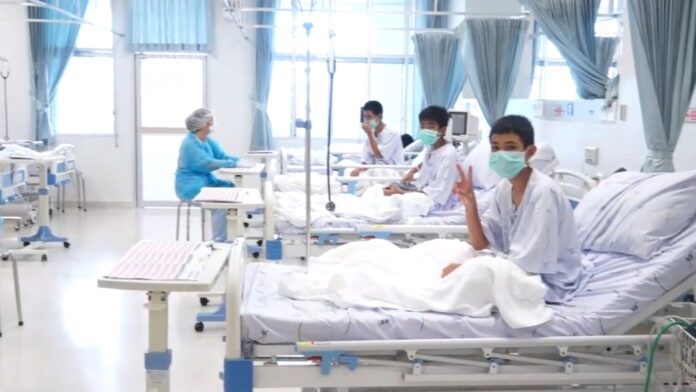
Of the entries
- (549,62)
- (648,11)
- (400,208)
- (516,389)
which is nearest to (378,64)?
(549,62)

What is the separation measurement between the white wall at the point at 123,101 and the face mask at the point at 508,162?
21.7ft

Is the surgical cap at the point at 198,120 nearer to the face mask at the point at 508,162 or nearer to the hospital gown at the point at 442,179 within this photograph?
the hospital gown at the point at 442,179

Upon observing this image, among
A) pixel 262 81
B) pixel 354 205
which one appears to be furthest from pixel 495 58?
pixel 262 81

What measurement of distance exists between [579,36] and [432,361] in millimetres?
3410

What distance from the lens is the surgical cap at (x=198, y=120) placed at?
18.1 ft

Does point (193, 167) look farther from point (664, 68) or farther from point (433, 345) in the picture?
point (433, 345)

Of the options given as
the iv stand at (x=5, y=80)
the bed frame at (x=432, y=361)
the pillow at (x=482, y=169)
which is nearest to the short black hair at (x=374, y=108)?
the pillow at (x=482, y=169)

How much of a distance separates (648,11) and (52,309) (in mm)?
3857

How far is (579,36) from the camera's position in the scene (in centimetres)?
491

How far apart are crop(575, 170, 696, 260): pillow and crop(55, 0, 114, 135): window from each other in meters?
7.33

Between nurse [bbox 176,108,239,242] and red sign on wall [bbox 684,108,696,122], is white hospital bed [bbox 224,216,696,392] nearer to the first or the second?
red sign on wall [bbox 684,108,696,122]

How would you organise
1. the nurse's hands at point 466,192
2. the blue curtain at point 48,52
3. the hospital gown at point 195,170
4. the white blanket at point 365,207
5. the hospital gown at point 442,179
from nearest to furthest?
1. the nurse's hands at point 466,192
2. the white blanket at point 365,207
3. the hospital gown at point 442,179
4. the hospital gown at point 195,170
5. the blue curtain at point 48,52

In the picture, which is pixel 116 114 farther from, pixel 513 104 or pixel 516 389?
pixel 516 389

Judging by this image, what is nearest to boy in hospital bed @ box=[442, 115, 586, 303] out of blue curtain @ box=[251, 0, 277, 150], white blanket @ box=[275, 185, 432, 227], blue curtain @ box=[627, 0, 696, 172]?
blue curtain @ box=[627, 0, 696, 172]
